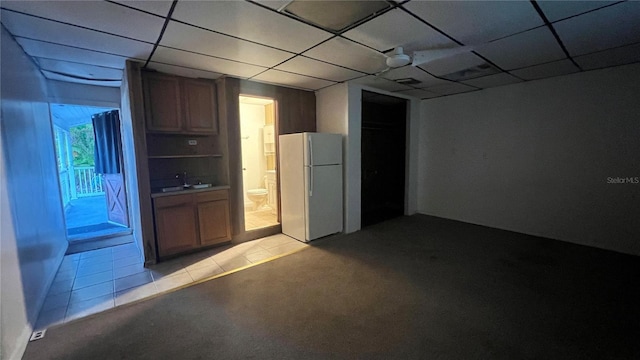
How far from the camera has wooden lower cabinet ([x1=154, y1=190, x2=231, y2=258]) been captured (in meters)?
3.23

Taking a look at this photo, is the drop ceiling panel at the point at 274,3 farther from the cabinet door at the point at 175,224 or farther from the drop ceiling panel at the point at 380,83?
the cabinet door at the point at 175,224

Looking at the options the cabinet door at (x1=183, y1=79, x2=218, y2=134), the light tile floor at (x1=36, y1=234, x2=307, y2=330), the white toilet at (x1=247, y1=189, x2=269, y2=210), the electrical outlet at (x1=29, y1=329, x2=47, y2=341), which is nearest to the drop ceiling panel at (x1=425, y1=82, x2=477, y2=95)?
the light tile floor at (x1=36, y1=234, x2=307, y2=330)

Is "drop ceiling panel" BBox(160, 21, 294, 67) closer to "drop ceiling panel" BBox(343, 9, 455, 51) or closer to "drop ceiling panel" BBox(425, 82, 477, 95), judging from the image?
"drop ceiling panel" BBox(343, 9, 455, 51)

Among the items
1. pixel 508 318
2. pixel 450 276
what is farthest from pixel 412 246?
pixel 508 318

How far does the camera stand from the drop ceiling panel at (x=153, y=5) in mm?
1783

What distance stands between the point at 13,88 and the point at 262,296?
9.30 ft

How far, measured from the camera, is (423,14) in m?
2.01

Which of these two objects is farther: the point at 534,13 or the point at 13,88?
the point at 13,88

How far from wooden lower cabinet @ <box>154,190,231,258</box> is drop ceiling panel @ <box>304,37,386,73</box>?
2243 millimetres

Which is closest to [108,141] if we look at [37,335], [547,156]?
[37,335]

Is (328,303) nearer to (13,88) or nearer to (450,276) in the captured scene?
(450,276)

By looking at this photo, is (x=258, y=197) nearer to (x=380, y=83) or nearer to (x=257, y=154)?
(x=257, y=154)

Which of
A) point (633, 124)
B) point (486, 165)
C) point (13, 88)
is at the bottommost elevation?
point (486, 165)

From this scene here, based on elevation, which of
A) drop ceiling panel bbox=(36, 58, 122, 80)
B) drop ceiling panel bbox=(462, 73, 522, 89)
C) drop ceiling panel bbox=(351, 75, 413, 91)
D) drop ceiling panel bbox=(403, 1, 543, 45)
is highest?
drop ceiling panel bbox=(36, 58, 122, 80)
